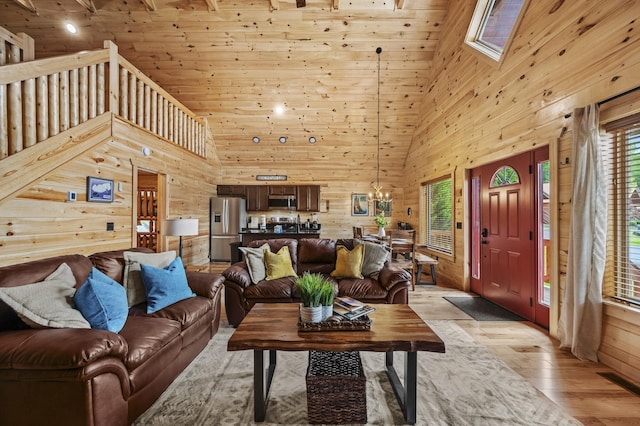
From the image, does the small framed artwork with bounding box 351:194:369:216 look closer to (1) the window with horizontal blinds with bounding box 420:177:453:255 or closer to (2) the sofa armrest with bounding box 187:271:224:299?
(1) the window with horizontal blinds with bounding box 420:177:453:255

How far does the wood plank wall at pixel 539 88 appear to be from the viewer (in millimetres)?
2301

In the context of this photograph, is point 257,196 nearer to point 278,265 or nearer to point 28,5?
point 278,265

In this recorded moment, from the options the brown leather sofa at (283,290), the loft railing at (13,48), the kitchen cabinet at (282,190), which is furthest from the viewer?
the kitchen cabinet at (282,190)

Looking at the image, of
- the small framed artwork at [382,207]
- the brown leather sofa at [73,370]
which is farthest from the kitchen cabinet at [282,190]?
the brown leather sofa at [73,370]

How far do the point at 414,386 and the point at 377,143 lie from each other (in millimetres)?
6104

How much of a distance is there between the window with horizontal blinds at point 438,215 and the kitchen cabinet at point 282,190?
3339 mm

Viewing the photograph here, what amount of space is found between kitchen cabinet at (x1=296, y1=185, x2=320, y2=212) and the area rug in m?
5.25

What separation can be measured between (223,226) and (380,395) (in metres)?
Result: 5.92

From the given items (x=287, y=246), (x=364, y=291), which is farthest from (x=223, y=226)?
(x=364, y=291)

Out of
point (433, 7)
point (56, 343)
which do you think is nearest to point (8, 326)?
point (56, 343)

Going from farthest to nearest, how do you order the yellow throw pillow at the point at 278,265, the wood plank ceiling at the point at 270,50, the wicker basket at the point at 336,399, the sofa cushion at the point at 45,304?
the wood plank ceiling at the point at 270,50
the yellow throw pillow at the point at 278,265
the wicker basket at the point at 336,399
the sofa cushion at the point at 45,304

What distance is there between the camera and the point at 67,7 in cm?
468

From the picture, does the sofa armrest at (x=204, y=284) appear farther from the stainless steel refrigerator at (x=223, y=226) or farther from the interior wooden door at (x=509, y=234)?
the stainless steel refrigerator at (x=223, y=226)

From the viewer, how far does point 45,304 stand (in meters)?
1.73
